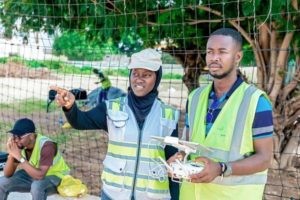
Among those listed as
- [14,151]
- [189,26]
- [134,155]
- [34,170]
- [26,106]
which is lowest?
[26,106]

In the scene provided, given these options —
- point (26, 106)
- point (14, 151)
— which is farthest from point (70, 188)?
point (26, 106)

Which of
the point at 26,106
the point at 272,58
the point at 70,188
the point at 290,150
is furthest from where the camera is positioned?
the point at 26,106

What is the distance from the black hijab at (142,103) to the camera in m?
2.23

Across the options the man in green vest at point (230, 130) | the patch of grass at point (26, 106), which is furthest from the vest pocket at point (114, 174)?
the patch of grass at point (26, 106)

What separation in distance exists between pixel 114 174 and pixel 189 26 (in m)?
3.54

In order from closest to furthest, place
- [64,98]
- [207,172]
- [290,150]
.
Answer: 1. [207,172]
2. [64,98]
3. [290,150]

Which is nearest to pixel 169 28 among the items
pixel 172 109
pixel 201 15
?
pixel 201 15

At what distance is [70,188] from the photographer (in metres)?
3.97

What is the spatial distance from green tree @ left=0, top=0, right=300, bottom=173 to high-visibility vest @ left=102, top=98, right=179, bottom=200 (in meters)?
2.52

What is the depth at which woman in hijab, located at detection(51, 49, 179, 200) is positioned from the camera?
2203 millimetres

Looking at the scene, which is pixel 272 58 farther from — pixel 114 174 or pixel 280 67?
pixel 114 174

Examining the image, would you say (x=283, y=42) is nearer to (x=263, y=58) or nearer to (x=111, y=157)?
(x=263, y=58)

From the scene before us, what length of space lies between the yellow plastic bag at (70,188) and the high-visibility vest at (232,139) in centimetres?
202

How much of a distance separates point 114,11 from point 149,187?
3311 mm
